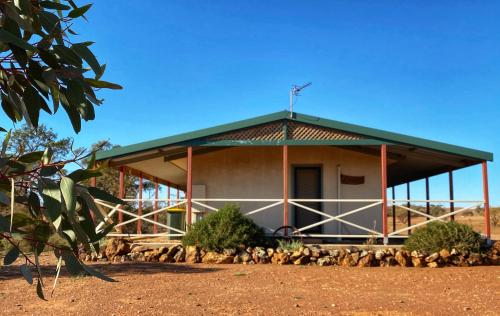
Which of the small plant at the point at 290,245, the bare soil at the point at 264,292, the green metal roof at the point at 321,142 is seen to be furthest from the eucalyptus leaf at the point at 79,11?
the green metal roof at the point at 321,142

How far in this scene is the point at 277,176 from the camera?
12625 millimetres

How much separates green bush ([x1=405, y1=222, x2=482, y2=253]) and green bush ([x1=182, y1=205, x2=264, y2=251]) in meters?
3.07

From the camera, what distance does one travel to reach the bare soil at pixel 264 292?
5.62m

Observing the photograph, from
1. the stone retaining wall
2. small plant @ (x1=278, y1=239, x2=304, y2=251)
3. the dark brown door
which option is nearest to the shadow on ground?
the stone retaining wall

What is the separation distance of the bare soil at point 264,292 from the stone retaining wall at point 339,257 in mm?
364

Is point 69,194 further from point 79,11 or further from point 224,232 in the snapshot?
point 224,232

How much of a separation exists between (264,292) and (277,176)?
617cm

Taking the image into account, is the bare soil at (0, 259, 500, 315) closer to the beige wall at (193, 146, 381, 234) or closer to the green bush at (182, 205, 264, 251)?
the green bush at (182, 205, 264, 251)

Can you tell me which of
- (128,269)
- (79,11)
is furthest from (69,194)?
(128,269)

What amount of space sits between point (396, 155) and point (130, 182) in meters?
17.4

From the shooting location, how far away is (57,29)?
6.01 ft

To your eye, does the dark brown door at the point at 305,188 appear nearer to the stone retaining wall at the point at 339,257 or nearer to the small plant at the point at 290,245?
the small plant at the point at 290,245

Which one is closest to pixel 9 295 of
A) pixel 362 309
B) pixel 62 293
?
pixel 62 293

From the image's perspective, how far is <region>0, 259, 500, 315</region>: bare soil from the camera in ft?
18.5
